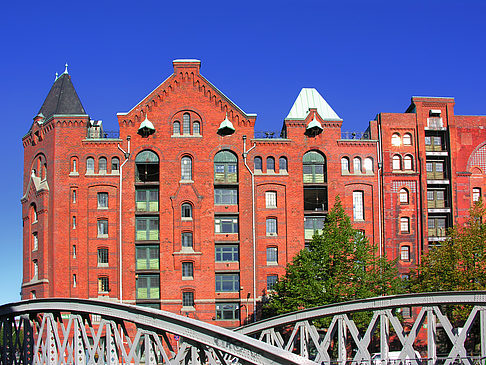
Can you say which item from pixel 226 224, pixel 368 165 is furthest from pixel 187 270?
pixel 368 165

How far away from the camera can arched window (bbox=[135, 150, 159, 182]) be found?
2151 inches

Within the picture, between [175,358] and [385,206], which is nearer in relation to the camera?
[175,358]

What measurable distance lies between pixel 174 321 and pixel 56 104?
140ft

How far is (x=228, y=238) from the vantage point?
177 feet

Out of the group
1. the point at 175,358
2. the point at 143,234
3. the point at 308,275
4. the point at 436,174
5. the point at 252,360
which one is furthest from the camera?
the point at 436,174

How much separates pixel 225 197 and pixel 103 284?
37.9 feet

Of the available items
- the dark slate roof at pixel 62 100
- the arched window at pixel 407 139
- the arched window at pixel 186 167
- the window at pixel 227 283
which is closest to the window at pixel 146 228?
the arched window at pixel 186 167

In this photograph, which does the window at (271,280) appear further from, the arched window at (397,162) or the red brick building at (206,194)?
the arched window at (397,162)

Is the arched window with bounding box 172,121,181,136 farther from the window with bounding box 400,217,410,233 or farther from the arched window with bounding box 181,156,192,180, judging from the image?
the window with bounding box 400,217,410,233

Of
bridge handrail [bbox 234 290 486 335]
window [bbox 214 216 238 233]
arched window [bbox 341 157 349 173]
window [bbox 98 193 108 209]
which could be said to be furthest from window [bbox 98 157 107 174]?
bridge handrail [bbox 234 290 486 335]

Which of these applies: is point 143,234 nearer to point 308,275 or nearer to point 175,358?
point 308,275

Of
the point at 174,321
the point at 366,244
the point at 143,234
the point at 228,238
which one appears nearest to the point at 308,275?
the point at 366,244

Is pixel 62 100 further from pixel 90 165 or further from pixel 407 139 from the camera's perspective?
pixel 407 139

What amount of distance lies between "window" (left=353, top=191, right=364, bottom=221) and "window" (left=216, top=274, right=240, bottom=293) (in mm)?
10680
